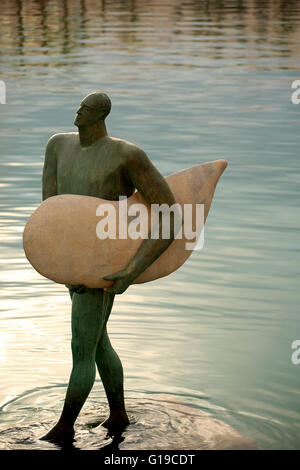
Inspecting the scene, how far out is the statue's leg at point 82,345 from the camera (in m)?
6.72

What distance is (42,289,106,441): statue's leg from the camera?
22.0 feet

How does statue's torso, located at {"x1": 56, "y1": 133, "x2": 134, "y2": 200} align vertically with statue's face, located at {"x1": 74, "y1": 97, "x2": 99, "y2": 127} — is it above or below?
below

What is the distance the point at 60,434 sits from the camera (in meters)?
6.86

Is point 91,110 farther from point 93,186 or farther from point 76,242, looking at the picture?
point 76,242

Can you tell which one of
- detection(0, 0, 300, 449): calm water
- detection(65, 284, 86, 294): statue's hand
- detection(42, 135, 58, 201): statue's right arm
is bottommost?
detection(0, 0, 300, 449): calm water

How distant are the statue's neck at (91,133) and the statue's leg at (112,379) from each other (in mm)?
1118

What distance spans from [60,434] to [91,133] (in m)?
1.74

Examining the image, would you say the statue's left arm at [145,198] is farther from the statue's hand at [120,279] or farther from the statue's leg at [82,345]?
the statue's leg at [82,345]

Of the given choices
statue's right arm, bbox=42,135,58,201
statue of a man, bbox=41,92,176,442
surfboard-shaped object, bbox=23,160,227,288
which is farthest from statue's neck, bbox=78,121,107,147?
surfboard-shaped object, bbox=23,160,227,288

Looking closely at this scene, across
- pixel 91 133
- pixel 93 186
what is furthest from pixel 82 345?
pixel 91 133

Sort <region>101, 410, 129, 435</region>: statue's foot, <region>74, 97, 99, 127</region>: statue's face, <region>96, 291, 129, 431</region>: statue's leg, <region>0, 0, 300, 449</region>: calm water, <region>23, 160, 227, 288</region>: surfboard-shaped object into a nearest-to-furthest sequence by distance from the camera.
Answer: <region>23, 160, 227, 288</region>: surfboard-shaped object < <region>74, 97, 99, 127</region>: statue's face < <region>96, 291, 129, 431</region>: statue's leg < <region>101, 410, 129, 435</region>: statue's foot < <region>0, 0, 300, 449</region>: calm water

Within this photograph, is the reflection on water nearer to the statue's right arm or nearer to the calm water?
the calm water

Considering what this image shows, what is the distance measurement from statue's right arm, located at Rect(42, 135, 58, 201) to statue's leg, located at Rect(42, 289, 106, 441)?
61cm

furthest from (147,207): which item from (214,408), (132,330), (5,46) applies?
(5,46)
